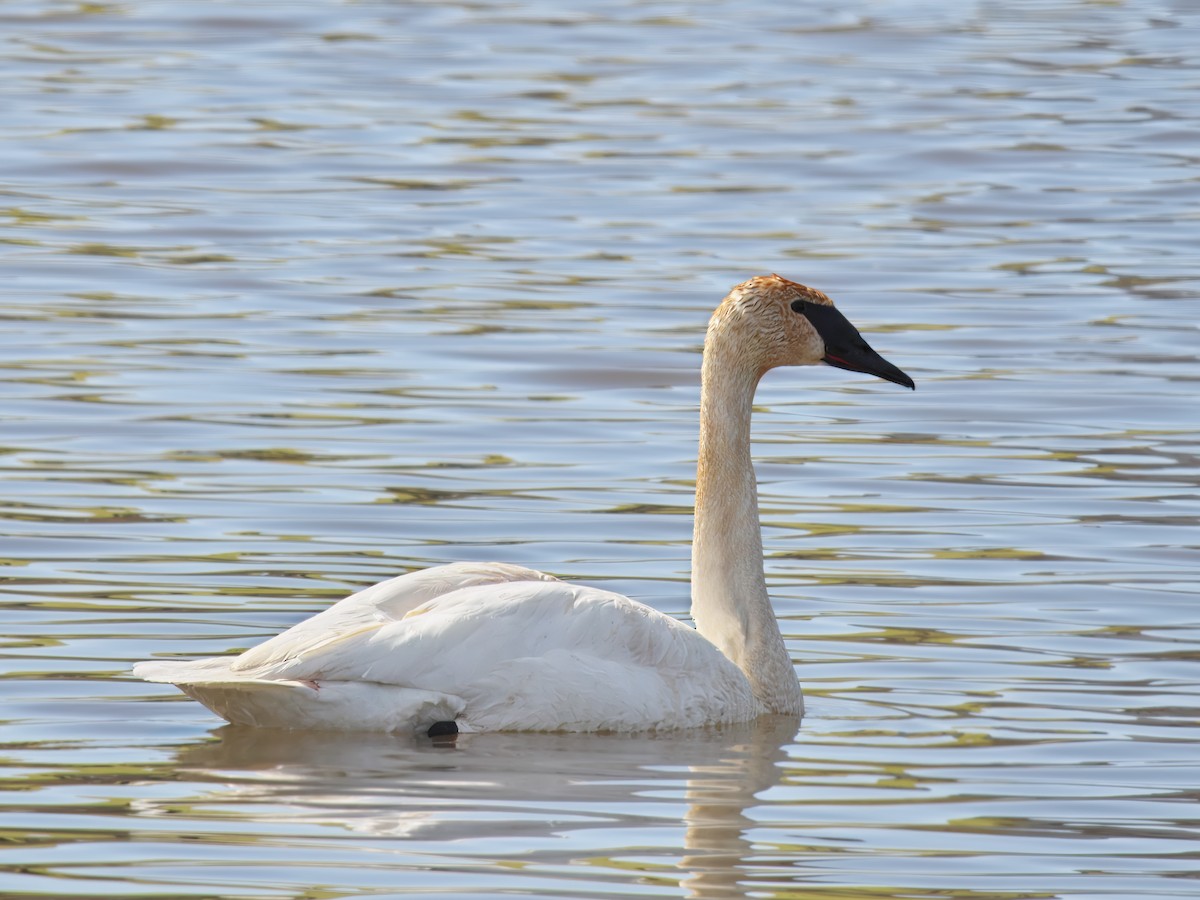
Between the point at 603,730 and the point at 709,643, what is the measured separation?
55cm

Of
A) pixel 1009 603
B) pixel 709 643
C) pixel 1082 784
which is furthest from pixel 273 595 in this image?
pixel 1082 784

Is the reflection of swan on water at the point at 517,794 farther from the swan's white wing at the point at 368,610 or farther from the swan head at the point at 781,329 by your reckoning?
the swan head at the point at 781,329

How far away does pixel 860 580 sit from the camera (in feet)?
33.5

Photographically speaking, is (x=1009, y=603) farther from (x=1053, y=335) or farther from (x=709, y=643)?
(x=1053, y=335)

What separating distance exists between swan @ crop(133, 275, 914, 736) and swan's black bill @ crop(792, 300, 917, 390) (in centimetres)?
93

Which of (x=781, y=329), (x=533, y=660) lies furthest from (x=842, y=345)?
(x=533, y=660)

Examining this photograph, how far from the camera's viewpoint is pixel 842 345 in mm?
9203

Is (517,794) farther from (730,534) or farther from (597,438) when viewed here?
(597,438)

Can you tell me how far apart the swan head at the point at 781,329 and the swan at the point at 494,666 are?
0.86 m

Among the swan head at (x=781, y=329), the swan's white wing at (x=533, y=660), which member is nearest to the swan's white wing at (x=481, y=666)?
the swan's white wing at (x=533, y=660)

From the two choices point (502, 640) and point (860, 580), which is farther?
point (860, 580)

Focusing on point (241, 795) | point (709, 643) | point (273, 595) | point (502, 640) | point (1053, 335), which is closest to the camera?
point (241, 795)

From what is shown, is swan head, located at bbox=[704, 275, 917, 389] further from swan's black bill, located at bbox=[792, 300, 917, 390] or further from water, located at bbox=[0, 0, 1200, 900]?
water, located at bbox=[0, 0, 1200, 900]

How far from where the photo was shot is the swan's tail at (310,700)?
767 cm
